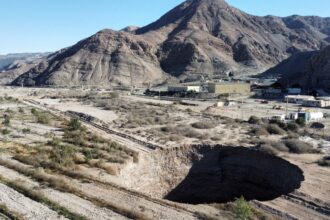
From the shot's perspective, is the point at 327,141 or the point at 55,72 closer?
the point at 327,141

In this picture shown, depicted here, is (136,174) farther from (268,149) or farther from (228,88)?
(228,88)

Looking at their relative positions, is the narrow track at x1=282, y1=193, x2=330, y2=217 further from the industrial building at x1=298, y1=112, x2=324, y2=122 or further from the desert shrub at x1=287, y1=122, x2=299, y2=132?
the industrial building at x1=298, y1=112, x2=324, y2=122

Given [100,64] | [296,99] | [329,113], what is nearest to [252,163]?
[329,113]

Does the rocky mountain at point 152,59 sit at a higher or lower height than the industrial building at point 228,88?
higher

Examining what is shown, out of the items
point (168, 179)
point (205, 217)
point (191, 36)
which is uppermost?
point (191, 36)

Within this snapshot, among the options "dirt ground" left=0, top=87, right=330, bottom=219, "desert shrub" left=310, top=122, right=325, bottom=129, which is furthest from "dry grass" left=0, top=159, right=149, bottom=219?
"desert shrub" left=310, top=122, right=325, bottom=129

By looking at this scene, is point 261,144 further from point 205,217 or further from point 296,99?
point 296,99

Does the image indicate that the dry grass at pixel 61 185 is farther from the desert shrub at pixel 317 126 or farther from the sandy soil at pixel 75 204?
the desert shrub at pixel 317 126

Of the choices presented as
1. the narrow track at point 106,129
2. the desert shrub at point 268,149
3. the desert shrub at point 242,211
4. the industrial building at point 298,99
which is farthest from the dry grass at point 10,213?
the industrial building at point 298,99
